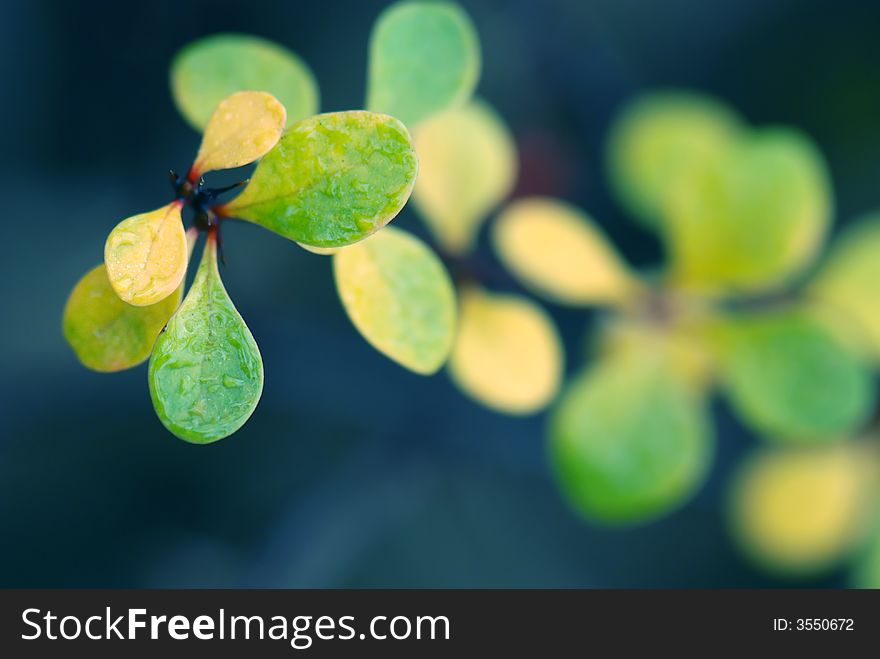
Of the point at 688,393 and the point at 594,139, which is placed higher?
the point at 594,139

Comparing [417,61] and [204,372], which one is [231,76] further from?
[204,372]

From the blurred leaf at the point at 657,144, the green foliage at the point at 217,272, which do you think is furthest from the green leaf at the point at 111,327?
the blurred leaf at the point at 657,144

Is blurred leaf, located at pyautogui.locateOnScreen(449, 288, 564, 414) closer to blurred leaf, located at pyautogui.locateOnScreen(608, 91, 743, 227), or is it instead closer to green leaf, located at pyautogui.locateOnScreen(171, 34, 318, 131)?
green leaf, located at pyautogui.locateOnScreen(171, 34, 318, 131)

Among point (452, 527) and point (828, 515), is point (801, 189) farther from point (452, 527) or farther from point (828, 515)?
point (452, 527)

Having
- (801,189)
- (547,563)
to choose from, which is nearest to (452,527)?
(547,563)

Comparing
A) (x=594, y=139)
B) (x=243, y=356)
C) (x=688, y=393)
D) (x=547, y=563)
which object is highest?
(x=594, y=139)

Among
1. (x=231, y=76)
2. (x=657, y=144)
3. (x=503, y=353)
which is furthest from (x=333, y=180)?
(x=657, y=144)
